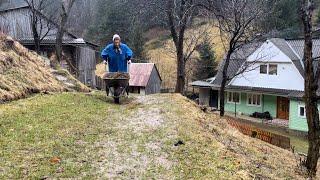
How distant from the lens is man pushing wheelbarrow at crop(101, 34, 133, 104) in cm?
1180

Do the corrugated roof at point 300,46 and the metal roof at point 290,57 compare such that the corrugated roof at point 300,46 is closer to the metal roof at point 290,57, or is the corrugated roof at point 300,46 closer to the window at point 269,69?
the metal roof at point 290,57

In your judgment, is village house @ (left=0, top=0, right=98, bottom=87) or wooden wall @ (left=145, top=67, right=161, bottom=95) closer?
village house @ (left=0, top=0, right=98, bottom=87)

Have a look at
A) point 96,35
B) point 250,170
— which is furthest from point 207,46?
point 250,170

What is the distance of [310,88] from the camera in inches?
346

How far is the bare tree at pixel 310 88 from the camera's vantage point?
28.4 feet

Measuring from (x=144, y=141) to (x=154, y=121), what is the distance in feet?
5.12

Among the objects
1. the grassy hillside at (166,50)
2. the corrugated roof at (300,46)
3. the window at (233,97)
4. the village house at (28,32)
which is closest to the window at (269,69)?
the corrugated roof at (300,46)

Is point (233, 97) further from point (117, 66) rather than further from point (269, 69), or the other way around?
point (117, 66)

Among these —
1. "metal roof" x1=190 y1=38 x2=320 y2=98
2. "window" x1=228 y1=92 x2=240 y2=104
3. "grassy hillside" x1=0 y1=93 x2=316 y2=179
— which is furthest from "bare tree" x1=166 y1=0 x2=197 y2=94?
"window" x1=228 y1=92 x2=240 y2=104

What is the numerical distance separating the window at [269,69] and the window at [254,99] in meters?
2.18

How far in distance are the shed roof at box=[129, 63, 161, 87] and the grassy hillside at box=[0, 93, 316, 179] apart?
28720 millimetres

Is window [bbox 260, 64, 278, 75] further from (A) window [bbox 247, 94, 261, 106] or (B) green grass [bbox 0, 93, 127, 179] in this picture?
(B) green grass [bbox 0, 93, 127, 179]

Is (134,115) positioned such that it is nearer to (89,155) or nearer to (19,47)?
(89,155)

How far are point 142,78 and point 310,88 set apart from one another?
31.0 metres
